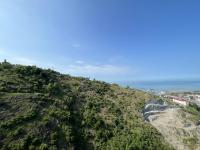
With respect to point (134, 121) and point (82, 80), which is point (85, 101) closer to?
point (134, 121)

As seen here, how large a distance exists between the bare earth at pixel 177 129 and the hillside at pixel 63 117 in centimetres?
141

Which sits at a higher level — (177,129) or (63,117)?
(63,117)

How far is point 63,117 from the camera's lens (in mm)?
25328

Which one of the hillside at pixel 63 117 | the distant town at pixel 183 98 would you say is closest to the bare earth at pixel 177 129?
the hillside at pixel 63 117

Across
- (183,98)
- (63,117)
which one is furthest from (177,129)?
(183,98)

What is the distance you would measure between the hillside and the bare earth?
141 cm

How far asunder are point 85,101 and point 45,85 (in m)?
6.06

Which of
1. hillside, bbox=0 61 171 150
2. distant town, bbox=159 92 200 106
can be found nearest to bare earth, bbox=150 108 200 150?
hillside, bbox=0 61 171 150

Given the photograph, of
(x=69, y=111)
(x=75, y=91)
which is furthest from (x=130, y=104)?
(x=69, y=111)

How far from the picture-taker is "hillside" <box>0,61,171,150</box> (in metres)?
21.5

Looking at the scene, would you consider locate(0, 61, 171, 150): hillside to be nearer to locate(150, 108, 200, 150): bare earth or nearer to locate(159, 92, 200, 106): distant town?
locate(150, 108, 200, 150): bare earth

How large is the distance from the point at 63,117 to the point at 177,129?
546 inches

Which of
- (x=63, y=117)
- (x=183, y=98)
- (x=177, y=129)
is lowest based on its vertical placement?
(x=177, y=129)

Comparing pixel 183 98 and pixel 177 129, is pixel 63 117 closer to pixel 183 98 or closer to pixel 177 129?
pixel 177 129
